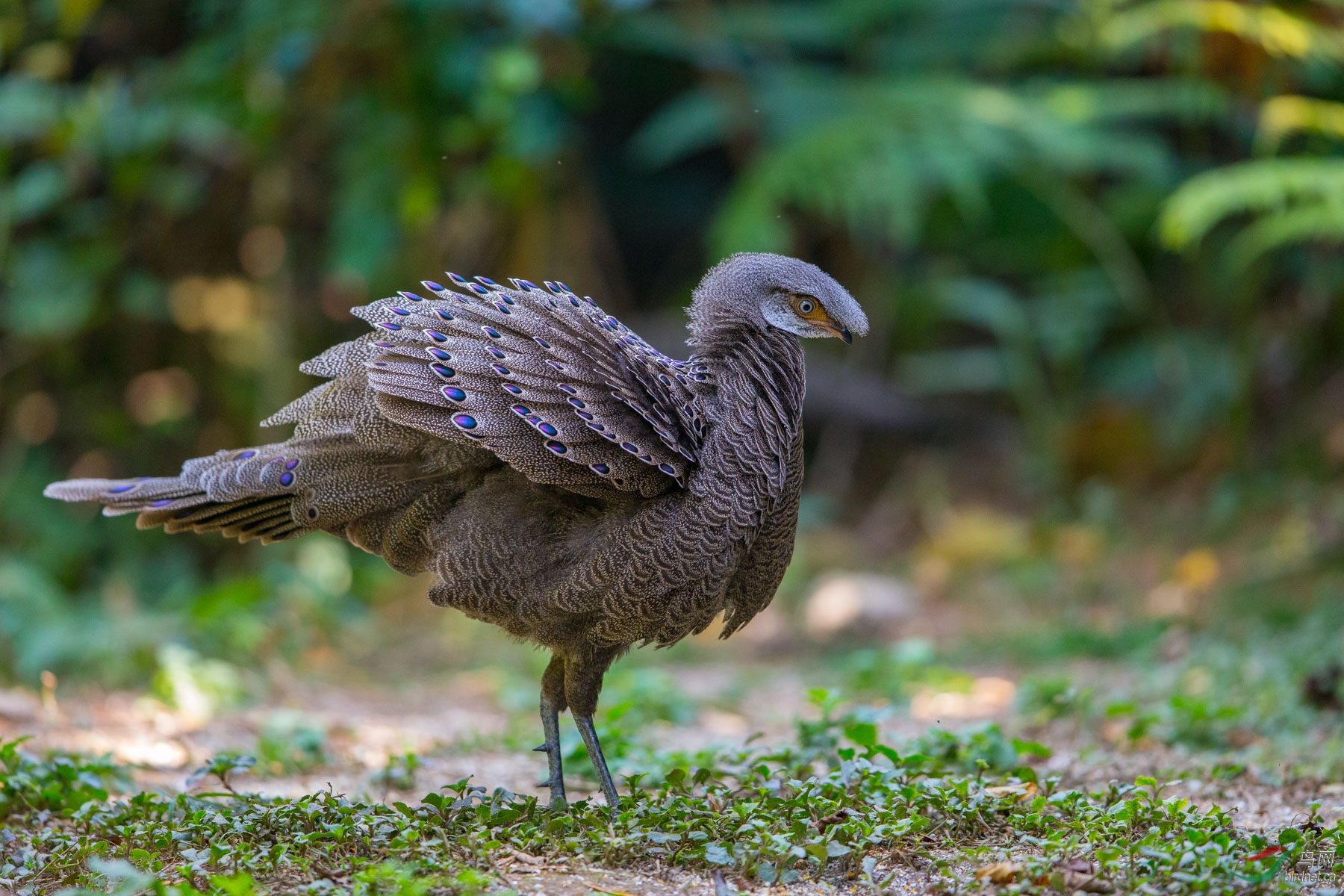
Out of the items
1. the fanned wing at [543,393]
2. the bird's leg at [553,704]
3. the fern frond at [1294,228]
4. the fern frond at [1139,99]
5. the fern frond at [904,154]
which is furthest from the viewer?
the fern frond at [1139,99]

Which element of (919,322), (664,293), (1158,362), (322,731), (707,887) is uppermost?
(664,293)

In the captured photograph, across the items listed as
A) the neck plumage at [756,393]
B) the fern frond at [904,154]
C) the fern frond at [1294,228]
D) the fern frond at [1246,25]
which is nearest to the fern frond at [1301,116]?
the fern frond at [1246,25]

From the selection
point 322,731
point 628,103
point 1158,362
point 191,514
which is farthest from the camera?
point 628,103

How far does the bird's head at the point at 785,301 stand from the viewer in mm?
3992

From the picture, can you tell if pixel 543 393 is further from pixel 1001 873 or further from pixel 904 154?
pixel 904 154

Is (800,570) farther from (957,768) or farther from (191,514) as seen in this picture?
(191,514)

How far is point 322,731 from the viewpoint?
532 cm

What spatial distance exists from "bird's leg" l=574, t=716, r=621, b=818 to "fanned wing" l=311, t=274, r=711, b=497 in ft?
2.73

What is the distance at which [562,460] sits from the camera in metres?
3.71

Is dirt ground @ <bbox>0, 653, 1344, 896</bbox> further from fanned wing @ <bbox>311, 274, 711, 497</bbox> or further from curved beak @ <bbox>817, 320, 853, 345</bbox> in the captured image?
curved beak @ <bbox>817, 320, 853, 345</bbox>

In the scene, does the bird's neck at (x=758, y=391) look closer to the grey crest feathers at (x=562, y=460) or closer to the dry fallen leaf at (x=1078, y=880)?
the grey crest feathers at (x=562, y=460)

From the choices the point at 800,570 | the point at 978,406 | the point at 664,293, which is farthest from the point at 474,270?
the point at 978,406

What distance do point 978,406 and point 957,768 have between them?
6.69 meters

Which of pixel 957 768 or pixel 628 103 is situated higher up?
pixel 628 103
